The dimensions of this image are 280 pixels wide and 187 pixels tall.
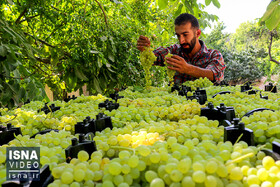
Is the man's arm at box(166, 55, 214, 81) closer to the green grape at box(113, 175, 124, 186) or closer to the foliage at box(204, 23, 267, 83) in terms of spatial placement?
the green grape at box(113, 175, 124, 186)

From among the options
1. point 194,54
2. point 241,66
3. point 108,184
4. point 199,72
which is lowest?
point 108,184

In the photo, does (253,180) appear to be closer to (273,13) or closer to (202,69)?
(273,13)

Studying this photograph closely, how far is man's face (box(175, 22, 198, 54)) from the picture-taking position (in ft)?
9.20

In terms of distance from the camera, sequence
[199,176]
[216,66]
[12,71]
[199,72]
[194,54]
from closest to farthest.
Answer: [199,176] < [12,71] < [199,72] < [216,66] < [194,54]

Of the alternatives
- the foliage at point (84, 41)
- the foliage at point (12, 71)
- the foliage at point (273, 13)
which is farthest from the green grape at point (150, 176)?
the foliage at point (84, 41)

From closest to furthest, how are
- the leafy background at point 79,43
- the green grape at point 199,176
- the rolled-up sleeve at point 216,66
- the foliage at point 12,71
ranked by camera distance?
1. the green grape at point 199,176
2. the foliage at point 12,71
3. the leafy background at point 79,43
4. the rolled-up sleeve at point 216,66

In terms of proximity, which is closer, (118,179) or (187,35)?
(118,179)

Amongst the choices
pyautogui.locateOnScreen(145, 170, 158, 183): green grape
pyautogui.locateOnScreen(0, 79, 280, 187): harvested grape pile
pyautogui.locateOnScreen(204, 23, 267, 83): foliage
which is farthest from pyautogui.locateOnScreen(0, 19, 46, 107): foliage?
pyautogui.locateOnScreen(204, 23, 267, 83): foliage

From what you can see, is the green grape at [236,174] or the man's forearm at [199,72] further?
the man's forearm at [199,72]

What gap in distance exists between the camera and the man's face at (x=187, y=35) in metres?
2.80

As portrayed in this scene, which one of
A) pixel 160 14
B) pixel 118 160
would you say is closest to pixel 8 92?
pixel 118 160

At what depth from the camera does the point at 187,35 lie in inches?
112

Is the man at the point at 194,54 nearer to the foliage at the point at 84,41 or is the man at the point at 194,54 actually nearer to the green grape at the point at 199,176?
the foliage at the point at 84,41

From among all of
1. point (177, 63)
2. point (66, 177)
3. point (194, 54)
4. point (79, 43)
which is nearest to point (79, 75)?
point (79, 43)
